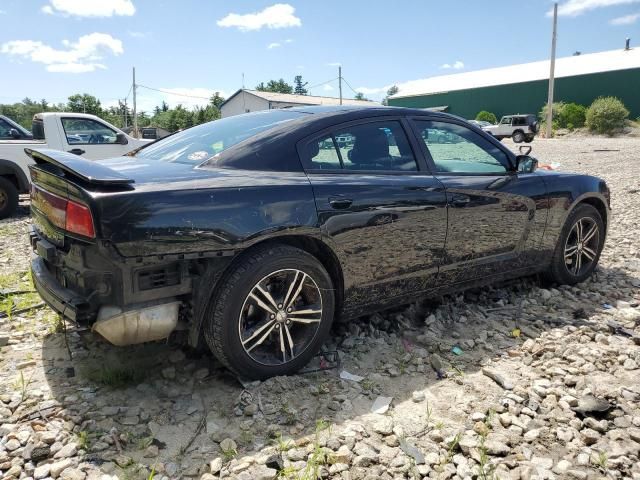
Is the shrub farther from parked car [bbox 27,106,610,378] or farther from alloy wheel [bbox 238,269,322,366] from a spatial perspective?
alloy wheel [bbox 238,269,322,366]

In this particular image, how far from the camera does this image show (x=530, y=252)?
163 inches

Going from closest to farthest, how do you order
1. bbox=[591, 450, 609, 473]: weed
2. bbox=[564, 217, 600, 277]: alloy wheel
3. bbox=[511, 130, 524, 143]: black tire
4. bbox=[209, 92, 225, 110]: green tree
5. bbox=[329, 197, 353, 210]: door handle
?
1. bbox=[591, 450, 609, 473]: weed
2. bbox=[329, 197, 353, 210]: door handle
3. bbox=[564, 217, 600, 277]: alloy wheel
4. bbox=[511, 130, 524, 143]: black tire
5. bbox=[209, 92, 225, 110]: green tree

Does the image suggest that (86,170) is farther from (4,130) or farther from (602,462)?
(4,130)

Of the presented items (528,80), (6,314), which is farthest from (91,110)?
(6,314)

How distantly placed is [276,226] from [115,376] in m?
1.23

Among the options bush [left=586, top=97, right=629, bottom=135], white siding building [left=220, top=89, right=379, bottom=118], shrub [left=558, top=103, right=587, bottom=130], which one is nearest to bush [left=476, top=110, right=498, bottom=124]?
shrub [left=558, top=103, right=587, bottom=130]

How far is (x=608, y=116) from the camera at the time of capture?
33312 millimetres

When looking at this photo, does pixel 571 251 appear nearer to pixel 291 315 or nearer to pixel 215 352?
pixel 291 315

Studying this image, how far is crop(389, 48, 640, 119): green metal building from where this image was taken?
127 feet

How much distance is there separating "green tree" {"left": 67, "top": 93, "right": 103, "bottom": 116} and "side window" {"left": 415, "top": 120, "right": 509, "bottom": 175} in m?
58.2

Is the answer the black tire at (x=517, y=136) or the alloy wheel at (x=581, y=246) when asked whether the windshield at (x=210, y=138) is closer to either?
the alloy wheel at (x=581, y=246)

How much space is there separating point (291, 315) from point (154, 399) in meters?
0.86

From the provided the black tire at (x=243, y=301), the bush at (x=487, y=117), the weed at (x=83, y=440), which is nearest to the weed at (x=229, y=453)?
the black tire at (x=243, y=301)

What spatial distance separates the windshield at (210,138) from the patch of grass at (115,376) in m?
1.24
